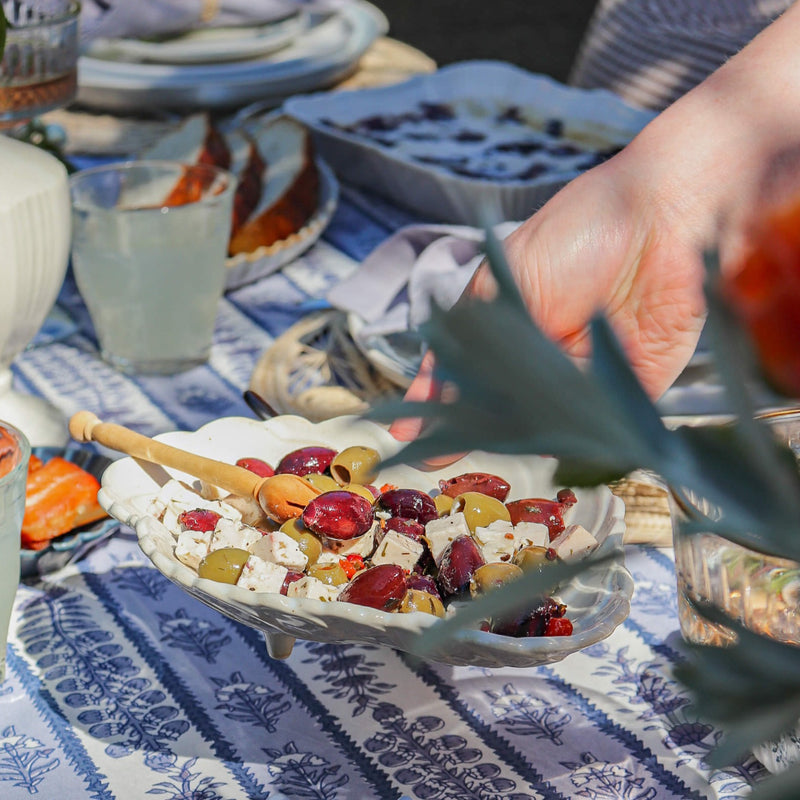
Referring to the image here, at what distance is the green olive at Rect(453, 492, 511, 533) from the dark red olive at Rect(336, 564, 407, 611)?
0.20 ft

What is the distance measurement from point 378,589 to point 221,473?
0.12 meters

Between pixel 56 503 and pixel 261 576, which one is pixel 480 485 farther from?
pixel 56 503

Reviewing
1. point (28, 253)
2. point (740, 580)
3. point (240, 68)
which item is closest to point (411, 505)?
point (740, 580)

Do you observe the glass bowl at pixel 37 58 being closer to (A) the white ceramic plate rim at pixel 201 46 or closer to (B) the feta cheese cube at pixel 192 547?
(A) the white ceramic plate rim at pixel 201 46

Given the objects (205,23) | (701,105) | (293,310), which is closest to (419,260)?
(293,310)

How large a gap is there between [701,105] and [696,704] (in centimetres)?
50

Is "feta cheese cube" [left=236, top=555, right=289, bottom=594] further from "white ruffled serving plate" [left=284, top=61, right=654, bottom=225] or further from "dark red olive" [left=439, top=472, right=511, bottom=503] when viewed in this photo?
"white ruffled serving plate" [left=284, top=61, right=654, bottom=225]

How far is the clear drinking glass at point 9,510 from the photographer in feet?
1.57

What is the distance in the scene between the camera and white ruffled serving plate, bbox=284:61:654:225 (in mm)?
976

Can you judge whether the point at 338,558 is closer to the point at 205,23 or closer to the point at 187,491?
the point at 187,491

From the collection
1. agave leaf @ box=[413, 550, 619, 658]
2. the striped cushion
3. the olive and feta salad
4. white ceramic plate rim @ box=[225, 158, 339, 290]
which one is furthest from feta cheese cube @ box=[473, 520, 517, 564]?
the striped cushion

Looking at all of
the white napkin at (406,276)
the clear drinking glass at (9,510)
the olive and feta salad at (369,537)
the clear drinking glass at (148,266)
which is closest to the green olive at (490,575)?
the olive and feta salad at (369,537)

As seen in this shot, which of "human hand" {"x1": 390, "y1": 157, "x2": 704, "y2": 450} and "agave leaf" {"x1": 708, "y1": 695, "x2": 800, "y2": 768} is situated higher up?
"agave leaf" {"x1": 708, "y1": 695, "x2": 800, "y2": 768}

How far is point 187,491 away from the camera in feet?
1.69
